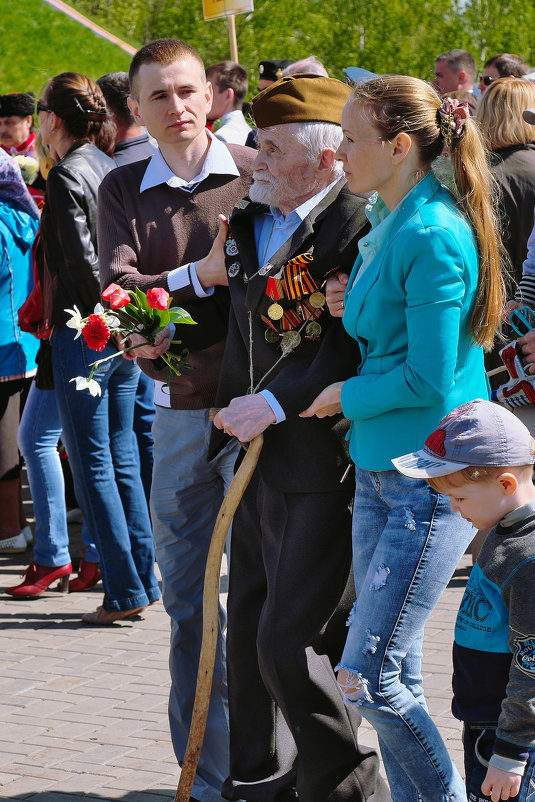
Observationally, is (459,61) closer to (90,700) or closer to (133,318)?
(90,700)

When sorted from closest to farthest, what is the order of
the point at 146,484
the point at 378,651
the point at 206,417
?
the point at 378,651
the point at 206,417
the point at 146,484

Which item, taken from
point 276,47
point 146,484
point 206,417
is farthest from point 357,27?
point 206,417

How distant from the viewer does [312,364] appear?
3.42m

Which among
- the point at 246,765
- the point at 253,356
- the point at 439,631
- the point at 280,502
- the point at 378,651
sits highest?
the point at 253,356

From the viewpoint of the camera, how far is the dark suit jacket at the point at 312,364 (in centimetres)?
341

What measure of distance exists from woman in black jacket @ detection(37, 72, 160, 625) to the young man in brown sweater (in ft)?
5.65

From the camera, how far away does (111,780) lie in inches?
166

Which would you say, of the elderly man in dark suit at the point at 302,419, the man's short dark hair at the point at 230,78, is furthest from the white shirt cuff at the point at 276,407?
the man's short dark hair at the point at 230,78

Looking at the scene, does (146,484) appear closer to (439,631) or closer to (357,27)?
(439,631)

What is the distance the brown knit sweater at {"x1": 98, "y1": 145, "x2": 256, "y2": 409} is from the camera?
399 centimetres

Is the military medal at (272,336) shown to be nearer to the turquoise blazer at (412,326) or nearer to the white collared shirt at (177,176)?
the turquoise blazer at (412,326)

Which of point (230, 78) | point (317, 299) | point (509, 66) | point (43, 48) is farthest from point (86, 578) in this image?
point (43, 48)

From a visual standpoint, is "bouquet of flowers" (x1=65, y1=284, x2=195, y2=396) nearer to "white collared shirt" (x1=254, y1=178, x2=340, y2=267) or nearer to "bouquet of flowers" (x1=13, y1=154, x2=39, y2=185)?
"white collared shirt" (x1=254, y1=178, x2=340, y2=267)

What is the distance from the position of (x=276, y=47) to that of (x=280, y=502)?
3271 centimetres
